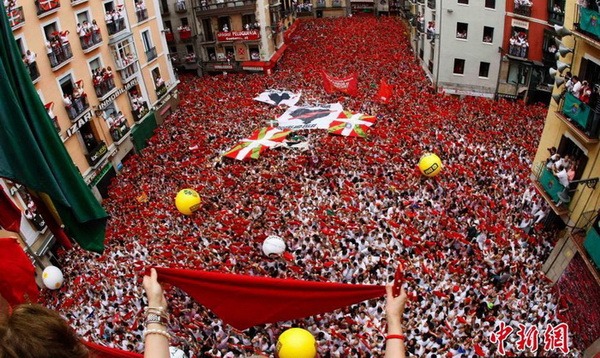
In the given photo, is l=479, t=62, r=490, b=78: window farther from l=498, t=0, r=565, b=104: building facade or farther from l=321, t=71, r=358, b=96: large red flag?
l=321, t=71, r=358, b=96: large red flag

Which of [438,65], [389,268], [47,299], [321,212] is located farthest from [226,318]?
[438,65]

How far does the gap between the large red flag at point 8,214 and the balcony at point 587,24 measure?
584 inches

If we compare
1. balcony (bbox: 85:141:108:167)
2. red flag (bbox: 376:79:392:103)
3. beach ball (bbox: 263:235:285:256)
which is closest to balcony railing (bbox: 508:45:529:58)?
red flag (bbox: 376:79:392:103)

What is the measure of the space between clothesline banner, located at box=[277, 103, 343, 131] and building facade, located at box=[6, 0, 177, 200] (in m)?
9.72

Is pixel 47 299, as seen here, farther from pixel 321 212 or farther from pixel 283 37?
pixel 283 37

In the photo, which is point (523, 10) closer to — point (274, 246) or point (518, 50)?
point (518, 50)

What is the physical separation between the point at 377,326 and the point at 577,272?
6.61 m

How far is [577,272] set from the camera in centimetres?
1303

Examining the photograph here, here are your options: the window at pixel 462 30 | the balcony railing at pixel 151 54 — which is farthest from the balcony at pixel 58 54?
the window at pixel 462 30

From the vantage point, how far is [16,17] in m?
18.1

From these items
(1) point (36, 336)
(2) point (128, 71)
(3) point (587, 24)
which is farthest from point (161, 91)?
(1) point (36, 336)

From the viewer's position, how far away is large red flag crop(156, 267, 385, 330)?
5688mm

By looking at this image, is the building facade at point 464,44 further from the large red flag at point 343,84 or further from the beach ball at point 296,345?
the beach ball at point 296,345

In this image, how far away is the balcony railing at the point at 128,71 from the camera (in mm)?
25775
